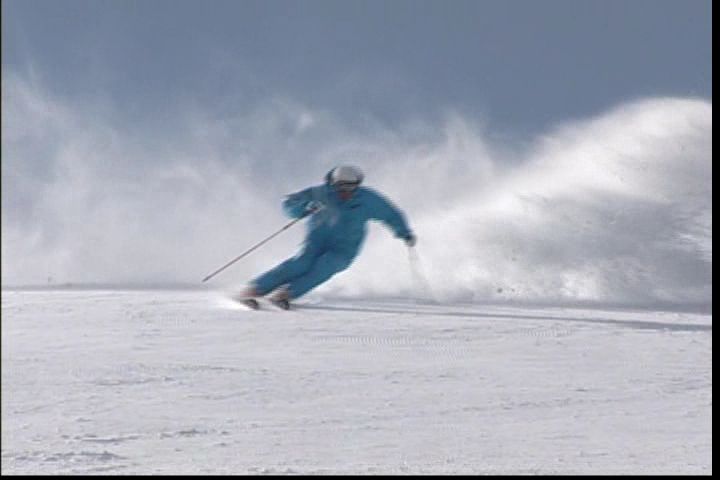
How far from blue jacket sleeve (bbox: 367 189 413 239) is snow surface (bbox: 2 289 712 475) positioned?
1268 millimetres

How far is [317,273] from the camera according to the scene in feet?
28.1

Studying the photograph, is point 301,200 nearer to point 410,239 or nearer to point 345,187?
point 345,187

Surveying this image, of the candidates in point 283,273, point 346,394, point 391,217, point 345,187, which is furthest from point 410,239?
point 346,394

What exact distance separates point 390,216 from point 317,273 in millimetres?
654

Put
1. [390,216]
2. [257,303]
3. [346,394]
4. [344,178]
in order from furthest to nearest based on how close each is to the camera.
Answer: [390,216] → [344,178] → [257,303] → [346,394]

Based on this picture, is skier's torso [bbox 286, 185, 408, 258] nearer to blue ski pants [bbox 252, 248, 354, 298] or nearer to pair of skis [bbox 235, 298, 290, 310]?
blue ski pants [bbox 252, 248, 354, 298]

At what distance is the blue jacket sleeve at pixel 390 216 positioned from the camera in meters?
8.73

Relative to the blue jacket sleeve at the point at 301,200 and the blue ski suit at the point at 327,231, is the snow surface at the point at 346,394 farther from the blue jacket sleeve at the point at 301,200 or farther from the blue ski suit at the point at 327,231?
the blue jacket sleeve at the point at 301,200

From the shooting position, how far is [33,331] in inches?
258

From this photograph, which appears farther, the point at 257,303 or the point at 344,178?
the point at 344,178

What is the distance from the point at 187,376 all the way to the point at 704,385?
2.25 m

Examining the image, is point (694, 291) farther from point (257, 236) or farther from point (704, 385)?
point (257, 236)

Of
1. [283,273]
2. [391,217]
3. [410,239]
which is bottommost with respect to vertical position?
[283,273]

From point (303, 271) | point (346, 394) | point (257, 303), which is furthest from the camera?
point (303, 271)
